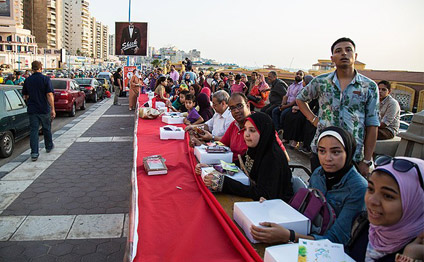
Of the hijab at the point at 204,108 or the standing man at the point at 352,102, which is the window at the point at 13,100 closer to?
the hijab at the point at 204,108

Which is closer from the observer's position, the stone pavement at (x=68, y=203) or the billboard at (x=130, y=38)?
the stone pavement at (x=68, y=203)

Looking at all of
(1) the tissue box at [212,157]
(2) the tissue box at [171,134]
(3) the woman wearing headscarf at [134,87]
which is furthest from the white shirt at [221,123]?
(3) the woman wearing headscarf at [134,87]

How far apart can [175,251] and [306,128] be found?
543cm

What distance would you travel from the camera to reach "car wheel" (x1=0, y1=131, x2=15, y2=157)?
A: 6.55 metres

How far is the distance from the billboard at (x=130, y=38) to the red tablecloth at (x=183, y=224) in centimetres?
1240

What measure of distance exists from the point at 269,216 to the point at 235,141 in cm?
193

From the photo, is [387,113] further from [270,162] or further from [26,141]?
[26,141]

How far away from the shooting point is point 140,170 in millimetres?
3123

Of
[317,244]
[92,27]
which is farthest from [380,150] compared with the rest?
[92,27]

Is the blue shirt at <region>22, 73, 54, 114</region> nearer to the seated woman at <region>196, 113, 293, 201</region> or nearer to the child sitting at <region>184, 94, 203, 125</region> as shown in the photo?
the child sitting at <region>184, 94, 203, 125</region>

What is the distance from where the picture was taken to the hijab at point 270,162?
2.47 meters

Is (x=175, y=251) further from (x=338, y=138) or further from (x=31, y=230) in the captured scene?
(x=31, y=230)

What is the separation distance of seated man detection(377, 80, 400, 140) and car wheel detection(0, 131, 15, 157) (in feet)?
23.1

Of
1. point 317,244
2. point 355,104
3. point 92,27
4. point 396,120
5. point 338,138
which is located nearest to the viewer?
point 317,244
